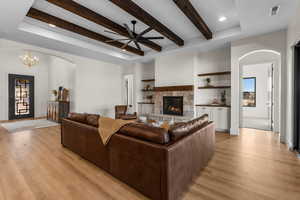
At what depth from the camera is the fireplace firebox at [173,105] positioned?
5293mm

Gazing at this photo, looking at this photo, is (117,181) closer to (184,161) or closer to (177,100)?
(184,161)

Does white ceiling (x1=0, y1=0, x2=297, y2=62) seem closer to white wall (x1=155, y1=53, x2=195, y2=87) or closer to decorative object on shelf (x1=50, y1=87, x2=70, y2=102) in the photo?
white wall (x1=155, y1=53, x2=195, y2=87)

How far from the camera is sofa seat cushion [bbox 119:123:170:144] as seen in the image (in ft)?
4.96

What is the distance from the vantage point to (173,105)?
5.50 m

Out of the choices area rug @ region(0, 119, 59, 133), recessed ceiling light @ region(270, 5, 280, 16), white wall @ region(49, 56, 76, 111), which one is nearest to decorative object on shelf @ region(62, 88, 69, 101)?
white wall @ region(49, 56, 76, 111)

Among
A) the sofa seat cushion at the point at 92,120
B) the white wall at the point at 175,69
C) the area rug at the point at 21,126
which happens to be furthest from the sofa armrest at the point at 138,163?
the area rug at the point at 21,126

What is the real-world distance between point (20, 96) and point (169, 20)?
8.18 metres

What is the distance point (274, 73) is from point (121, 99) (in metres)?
6.37

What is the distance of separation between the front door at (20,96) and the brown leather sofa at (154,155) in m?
7.16

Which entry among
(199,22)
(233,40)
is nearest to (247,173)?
(199,22)

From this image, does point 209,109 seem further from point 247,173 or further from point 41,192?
point 41,192

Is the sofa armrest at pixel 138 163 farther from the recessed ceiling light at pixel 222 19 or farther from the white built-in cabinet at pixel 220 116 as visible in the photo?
the white built-in cabinet at pixel 220 116

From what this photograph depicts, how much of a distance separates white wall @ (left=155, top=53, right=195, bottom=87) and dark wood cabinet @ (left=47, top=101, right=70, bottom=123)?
407cm

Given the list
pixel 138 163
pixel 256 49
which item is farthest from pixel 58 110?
pixel 256 49
